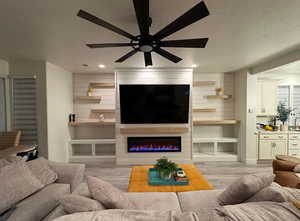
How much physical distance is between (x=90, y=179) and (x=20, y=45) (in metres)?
2.62

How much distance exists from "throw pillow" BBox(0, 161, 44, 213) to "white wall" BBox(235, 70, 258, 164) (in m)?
4.63

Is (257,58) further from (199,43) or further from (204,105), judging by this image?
(199,43)

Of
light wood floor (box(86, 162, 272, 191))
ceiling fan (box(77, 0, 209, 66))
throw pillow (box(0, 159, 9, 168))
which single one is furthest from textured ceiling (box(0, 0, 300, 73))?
light wood floor (box(86, 162, 272, 191))

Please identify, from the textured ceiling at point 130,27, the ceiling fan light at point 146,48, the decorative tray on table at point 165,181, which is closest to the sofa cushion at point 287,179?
the decorative tray on table at point 165,181

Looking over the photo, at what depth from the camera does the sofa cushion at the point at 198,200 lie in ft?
5.04

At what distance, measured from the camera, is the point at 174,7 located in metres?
1.58

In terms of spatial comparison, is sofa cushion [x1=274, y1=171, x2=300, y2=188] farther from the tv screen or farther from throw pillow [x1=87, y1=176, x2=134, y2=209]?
throw pillow [x1=87, y1=176, x2=134, y2=209]

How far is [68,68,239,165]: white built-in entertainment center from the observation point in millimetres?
3955

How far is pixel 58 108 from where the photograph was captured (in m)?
3.75

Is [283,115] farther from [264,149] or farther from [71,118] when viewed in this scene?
[71,118]

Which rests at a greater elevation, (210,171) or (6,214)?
(6,214)

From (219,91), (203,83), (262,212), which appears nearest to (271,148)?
(219,91)

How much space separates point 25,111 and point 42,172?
6.99 ft

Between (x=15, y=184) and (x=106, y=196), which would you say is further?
Result: (x=15, y=184)
